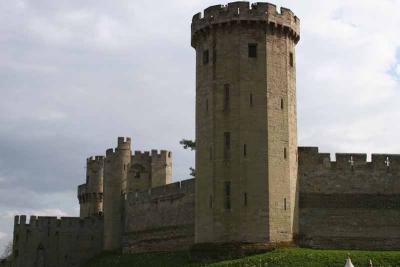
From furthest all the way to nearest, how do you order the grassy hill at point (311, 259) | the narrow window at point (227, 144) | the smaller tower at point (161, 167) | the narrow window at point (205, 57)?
the smaller tower at point (161, 167), the narrow window at point (205, 57), the narrow window at point (227, 144), the grassy hill at point (311, 259)

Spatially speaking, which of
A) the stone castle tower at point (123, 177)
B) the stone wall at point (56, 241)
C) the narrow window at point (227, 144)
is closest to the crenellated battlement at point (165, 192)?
the stone castle tower at point (123, 177)

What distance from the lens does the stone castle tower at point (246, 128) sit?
38.8m

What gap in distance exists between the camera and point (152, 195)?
5262cm

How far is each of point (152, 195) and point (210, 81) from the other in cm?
1426

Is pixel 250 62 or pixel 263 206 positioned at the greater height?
pixel 250 62

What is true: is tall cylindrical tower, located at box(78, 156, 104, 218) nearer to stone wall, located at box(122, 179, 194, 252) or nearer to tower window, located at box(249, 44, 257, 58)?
stone wall, located at box(122, 179, 194, 252)

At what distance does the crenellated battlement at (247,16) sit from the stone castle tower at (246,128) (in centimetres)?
5

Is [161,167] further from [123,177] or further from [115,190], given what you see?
[115,190]

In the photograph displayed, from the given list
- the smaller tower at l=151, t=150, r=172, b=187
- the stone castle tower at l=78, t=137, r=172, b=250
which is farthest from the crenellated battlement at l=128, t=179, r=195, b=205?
the smaller tower at l=151, t=150, r=172, b=187

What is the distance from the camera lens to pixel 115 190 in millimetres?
57812

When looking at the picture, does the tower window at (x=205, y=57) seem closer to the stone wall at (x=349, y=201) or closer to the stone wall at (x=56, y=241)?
the stone wall at (x=349, y=201)

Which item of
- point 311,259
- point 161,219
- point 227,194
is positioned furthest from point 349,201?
point 161,219

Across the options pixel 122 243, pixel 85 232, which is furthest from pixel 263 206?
pixel 85 232

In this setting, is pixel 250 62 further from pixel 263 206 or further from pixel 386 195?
pixel 386 195
